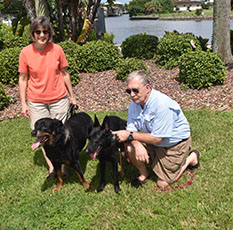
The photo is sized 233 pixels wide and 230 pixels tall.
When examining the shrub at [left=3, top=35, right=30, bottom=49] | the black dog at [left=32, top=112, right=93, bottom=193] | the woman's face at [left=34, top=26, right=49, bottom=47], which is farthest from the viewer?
the shrub at [left=3, top=35, right=30, bottom=49]

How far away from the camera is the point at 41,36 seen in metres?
3.66

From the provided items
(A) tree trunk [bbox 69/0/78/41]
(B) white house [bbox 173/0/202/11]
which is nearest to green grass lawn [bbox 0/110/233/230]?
(A) tree trunk [bbox 69/0/78/41]

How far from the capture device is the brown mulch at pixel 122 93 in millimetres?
7336

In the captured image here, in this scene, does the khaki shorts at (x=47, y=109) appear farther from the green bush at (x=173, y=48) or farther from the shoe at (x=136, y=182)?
the green bush at (x=173, y=48)

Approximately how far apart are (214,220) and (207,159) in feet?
5.13

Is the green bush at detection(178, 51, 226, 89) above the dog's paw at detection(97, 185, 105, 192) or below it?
above

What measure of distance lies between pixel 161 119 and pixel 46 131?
1.65 m

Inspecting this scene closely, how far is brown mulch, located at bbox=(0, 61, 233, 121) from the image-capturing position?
24.1 ft

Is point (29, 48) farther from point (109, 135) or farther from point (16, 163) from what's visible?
point (16, 163)

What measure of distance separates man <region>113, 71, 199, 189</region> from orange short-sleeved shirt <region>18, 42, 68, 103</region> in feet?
4.38

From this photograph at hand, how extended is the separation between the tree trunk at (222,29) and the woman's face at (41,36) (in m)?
7.59

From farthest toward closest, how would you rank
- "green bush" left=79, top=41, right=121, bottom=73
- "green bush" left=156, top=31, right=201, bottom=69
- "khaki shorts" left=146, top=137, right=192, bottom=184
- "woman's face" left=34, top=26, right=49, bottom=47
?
1. "green bush" left=79, top=41, right=121, bottom=73
2. "green bush" left=156, top=31, right=201, bottom=69
3. "khaki shorts" left=146, top=137, right=192, bottom=184
4. "woman's face" left=34, top=26, right=49, bottom=47

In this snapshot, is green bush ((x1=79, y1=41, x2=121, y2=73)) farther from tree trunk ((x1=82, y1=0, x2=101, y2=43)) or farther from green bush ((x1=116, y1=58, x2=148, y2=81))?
tree trunk ((x1=82, y1=0, x2=101, y2=43))

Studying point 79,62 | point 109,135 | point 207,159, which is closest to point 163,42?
point 79,62
